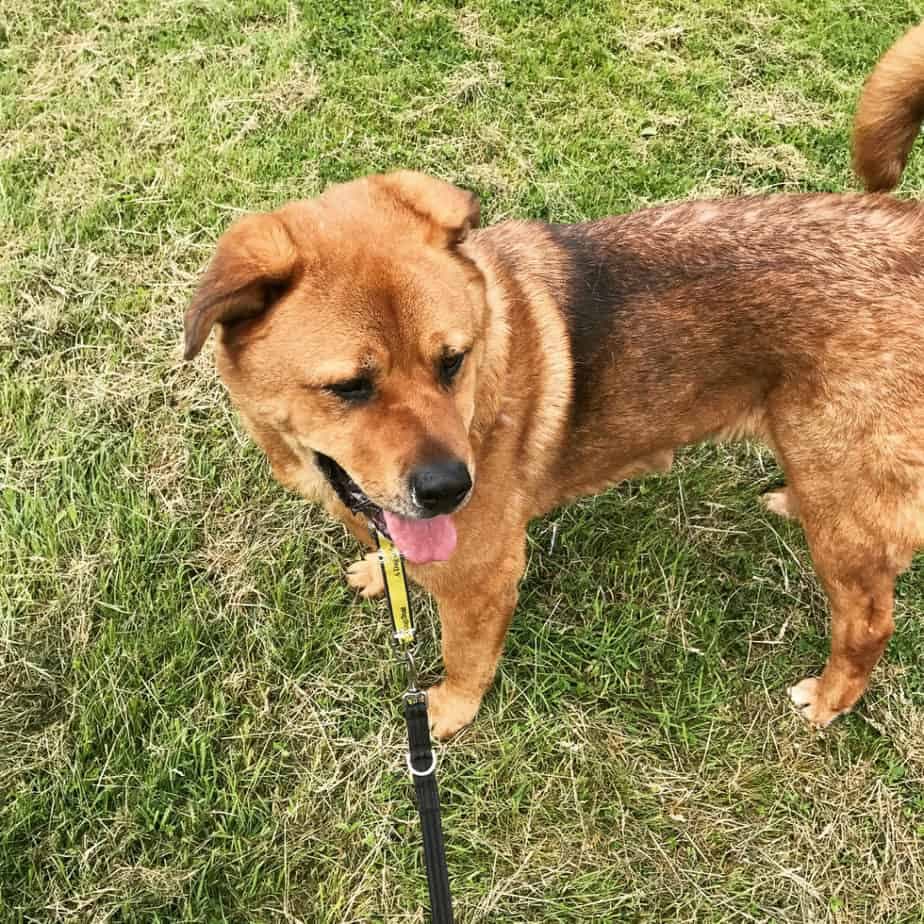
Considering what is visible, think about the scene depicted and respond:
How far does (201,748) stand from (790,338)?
2.86m

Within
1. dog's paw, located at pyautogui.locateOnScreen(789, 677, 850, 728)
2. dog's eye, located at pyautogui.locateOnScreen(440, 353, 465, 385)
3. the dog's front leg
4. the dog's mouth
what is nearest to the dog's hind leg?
dog's paw, located at pyautogui.locateOnScreen(789, 677, 850, 728)

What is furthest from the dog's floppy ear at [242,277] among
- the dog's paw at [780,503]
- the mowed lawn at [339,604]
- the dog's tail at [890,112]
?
the dog's paw at [780,503]

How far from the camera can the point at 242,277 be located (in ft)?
6.92

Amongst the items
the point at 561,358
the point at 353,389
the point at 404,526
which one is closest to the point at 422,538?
the point at 404,526

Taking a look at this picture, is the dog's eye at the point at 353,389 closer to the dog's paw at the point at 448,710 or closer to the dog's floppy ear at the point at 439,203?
the dog's floppy ear at the point at 439,203

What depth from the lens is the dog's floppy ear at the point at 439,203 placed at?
243 cm

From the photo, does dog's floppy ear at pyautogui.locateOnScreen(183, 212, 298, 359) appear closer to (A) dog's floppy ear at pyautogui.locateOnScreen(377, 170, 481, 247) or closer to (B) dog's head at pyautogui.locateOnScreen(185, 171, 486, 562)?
(B) dog's head at pyautogui.locateOnScreen(185, 171, 486, 562)

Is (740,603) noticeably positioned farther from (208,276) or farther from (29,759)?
(29,759)

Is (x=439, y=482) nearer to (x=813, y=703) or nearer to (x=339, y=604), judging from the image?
(x=339, y=604)

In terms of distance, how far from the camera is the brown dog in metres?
2.23

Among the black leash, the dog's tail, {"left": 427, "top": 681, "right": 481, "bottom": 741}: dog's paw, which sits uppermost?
the dog's tail

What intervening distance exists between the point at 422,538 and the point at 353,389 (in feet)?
1.87

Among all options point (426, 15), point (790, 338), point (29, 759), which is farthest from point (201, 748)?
point (426, 15)

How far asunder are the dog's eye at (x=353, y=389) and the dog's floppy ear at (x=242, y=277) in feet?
1.09
